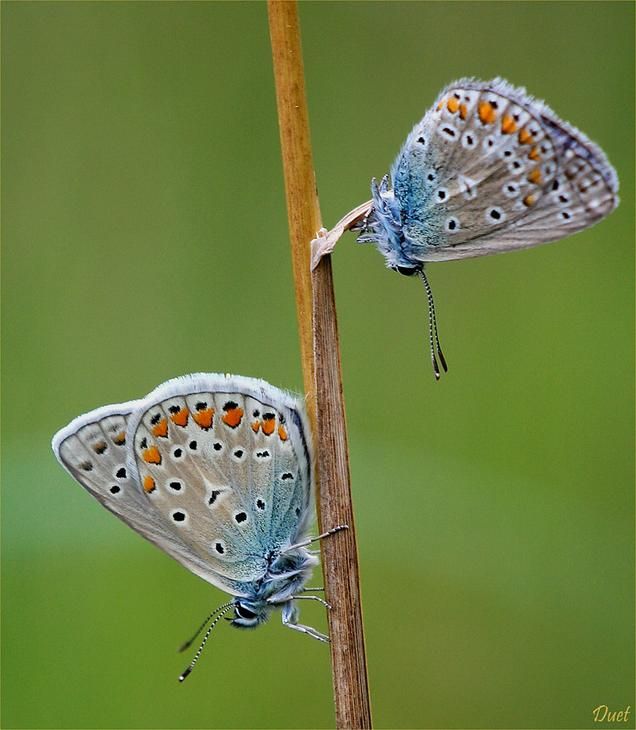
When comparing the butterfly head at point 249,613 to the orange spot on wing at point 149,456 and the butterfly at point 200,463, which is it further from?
the orange spot on wing at point 149,456

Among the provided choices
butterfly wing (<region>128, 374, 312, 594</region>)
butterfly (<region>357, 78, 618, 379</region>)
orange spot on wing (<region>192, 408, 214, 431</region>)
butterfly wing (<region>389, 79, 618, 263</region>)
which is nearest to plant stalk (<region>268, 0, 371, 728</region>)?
butterfly (<region>357, 78, 618, 379</region>)

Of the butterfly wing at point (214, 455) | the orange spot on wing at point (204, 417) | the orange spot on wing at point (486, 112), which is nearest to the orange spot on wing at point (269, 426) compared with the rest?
the butterfly wing at point (214, 455)

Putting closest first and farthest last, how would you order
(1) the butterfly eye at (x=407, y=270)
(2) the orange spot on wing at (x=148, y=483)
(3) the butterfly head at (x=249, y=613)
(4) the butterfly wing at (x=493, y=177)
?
1. (4) the butterfly wing at (x=493, y=177)
2. (1) the butterfly eye at (x=407, y=270)
3. (2) the orange spot on wing at (x=148, y=483)
4. (3) the butterfly head at (x=249, y=613)

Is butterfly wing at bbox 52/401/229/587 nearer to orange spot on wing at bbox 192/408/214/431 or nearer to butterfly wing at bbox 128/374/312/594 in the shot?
butterfly wing at bbox 128/374/312/594

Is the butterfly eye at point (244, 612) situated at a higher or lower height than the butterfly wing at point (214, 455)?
lower

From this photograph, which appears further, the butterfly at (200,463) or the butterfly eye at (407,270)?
the butterfly at (200,463)

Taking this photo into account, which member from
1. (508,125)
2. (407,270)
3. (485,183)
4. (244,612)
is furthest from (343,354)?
(508,125)
